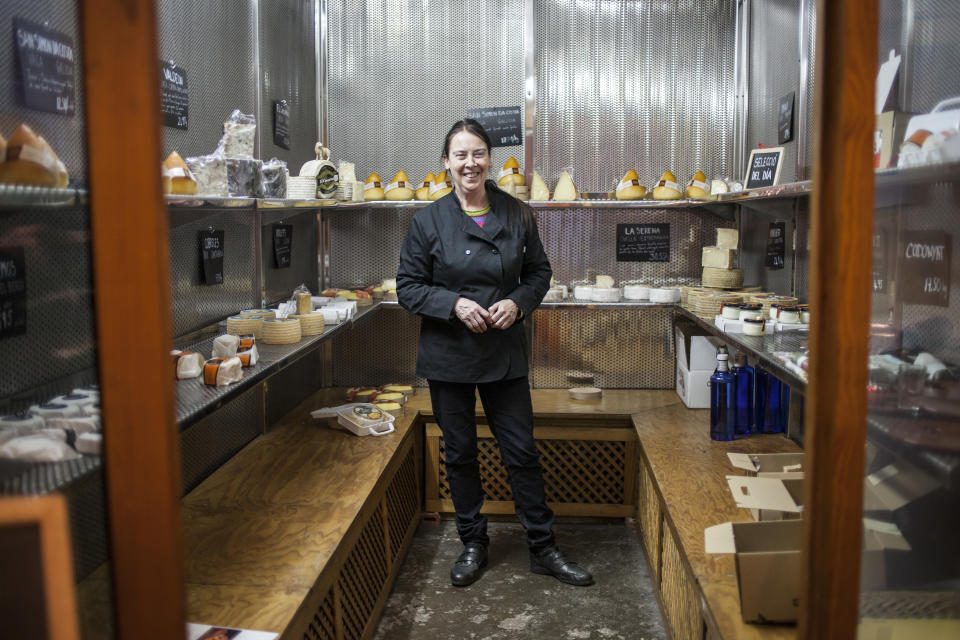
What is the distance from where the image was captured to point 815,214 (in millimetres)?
1295

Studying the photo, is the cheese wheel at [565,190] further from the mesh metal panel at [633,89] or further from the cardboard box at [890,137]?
the cardboard box at [890,137]

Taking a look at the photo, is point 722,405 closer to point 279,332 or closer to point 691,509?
point 691,509

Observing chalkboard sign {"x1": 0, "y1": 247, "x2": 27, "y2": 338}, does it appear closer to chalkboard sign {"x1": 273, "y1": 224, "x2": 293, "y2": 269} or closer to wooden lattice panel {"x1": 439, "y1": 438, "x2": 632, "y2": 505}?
chalkboard sign {"x1": 273, "y1": 224, "x2": 293, "y2": 269}

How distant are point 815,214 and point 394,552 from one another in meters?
2.94

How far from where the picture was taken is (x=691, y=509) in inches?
121

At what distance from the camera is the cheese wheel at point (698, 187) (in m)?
4.46

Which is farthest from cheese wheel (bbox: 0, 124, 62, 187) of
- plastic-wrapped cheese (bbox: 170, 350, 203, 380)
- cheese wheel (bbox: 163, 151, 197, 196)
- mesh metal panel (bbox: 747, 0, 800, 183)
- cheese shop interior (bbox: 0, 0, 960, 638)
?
mesh metal panel (bbox: 747, 0, 800, 183)

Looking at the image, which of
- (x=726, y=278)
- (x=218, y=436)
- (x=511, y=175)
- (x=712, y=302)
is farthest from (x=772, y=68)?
(x=218, y=436)

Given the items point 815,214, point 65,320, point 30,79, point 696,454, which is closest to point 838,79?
point 815,214

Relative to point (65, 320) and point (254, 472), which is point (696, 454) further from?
point (65, 320)

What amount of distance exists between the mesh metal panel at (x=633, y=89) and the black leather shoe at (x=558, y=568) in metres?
2.23

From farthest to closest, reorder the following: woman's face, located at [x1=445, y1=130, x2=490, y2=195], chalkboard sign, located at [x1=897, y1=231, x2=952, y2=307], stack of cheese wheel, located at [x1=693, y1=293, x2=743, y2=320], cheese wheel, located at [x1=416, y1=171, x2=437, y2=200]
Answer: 1. cheese wheel, located at [x1=416, y1=171, x2=437, y2=200]
2. stack of cheese wheel, located at [x1=693, y1=293, x2=743, y2=320]
3. woman's face, located at [x1=445, y1=130, x2=490, y2=195]
4. chalkboard sign, located at [x1=897, y1=231, x2=952, y2=307]

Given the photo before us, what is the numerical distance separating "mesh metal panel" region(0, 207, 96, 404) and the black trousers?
2152 mm

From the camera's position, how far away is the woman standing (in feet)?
11.5
